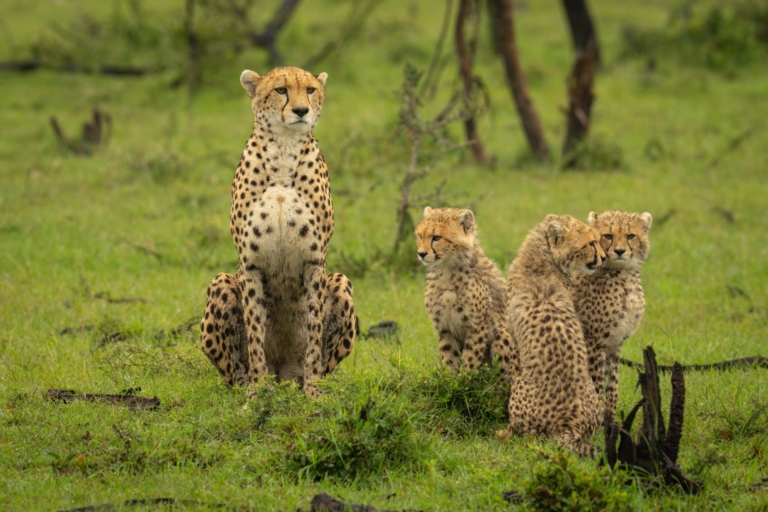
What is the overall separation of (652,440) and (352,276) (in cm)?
431

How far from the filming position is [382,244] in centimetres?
900

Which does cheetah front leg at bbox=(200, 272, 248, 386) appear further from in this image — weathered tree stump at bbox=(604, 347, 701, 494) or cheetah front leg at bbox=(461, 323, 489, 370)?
weathered tree stump at bbox=(604, 347, 701, 494)

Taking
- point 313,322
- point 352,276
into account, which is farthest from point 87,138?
point 313,322

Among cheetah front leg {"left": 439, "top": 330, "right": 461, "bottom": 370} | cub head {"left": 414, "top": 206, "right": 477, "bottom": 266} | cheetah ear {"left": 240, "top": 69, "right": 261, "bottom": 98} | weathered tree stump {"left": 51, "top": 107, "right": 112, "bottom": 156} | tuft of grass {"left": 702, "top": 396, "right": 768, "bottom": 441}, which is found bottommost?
tuft of grass {"left": 702, "top": 396, "right": 768, "bottom": 441}

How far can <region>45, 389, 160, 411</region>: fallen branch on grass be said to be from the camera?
540 centimetres

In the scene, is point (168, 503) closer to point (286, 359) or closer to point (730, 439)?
point (286, 359)

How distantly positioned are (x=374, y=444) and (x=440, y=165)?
24.4 feet

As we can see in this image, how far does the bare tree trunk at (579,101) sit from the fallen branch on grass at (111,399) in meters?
7.28

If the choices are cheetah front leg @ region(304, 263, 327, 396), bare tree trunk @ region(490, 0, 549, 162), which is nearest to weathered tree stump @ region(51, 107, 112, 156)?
bare tree trunk @ region(490, 0, 549, 162)

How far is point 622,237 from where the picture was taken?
5.33m

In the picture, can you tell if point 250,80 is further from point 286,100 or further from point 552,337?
point 552,337

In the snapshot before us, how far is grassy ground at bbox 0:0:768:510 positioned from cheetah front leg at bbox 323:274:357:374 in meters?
0.23

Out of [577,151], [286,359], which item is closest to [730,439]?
[286,359]

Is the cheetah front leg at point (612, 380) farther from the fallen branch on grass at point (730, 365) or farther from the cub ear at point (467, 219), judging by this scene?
the cub ear at point (467, 219)
